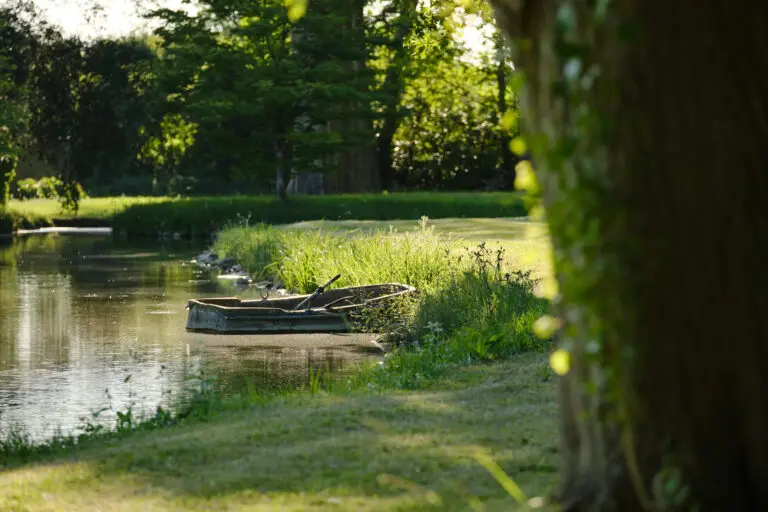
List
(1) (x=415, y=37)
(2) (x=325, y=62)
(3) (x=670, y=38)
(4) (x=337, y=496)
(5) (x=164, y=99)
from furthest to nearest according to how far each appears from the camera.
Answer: (5) (x=164, y=99) < (2) (x=325, y=62) < (1) (x=415, y=37) < (4) (x=337, y=496) < (3) (x=670, y=38)

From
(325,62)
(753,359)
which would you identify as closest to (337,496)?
(753,359)

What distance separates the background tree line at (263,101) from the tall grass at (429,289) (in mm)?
15003

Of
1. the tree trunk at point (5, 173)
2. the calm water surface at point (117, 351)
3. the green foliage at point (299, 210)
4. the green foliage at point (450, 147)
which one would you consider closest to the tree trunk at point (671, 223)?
the calm water surface at point (117, 351)

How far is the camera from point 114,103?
47.8 m

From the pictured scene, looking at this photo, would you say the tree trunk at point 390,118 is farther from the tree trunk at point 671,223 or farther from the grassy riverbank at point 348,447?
the tree trunk at point 671,223

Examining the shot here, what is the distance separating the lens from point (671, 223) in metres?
4.37

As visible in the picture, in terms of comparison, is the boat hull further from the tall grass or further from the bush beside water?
the tall grass

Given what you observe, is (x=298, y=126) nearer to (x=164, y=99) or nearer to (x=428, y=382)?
(x=164, y=99)

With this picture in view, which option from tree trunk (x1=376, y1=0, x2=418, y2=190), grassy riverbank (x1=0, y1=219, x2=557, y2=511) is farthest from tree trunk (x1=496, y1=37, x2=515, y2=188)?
grassy riverbank (x1=0, y1=219, x2=557, y2=511)

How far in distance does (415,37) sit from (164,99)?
3272cm

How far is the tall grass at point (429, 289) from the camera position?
12734mm

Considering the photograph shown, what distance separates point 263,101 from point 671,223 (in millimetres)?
38089

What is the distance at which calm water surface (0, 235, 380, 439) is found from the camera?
12.4 metres

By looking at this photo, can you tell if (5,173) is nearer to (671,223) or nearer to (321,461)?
(321,461)
